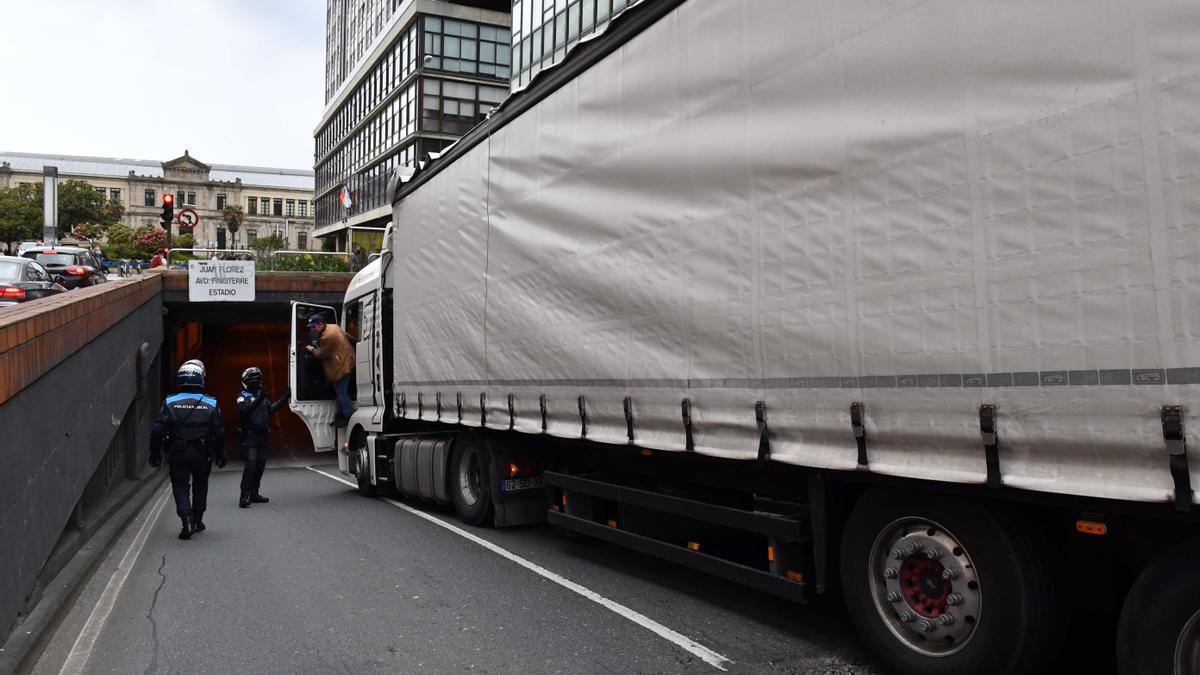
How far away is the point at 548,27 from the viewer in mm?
33500

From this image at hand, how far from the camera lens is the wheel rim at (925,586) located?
3.70 meters

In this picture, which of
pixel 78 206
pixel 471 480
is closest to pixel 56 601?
pixel 471 480

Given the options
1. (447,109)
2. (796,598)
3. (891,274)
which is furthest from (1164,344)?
(447,109)

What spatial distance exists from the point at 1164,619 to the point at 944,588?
3.07 feet

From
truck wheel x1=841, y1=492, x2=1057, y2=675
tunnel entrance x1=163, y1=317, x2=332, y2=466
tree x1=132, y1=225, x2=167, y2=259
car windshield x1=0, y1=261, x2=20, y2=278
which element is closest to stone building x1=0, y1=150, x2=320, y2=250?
tree x1=132, y1=225, x2=167, y2=259

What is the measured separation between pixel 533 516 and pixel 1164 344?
A: 6.45 meters

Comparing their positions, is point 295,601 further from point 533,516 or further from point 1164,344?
point 1164,344

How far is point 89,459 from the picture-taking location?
791cm

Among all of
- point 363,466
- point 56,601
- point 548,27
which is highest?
point 548,27

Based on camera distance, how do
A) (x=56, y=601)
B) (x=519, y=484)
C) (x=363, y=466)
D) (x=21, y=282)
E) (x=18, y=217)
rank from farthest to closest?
(x=18, y=217) → (x=21, y=282) → (x=363, y=466) → (x=519, y=484) → (x=56, y=601)

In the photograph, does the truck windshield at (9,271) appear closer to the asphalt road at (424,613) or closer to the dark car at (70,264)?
the dark car at (70,264)

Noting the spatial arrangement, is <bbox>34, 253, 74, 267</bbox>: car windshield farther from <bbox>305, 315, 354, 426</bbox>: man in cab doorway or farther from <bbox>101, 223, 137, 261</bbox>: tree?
<bbox>101, 223, 137, 261</bbox>: tree

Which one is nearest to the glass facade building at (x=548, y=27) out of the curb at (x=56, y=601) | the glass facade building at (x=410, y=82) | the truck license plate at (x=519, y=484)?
the glass facade building at (x=410, y=82)

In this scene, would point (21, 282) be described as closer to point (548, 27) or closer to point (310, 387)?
point (310, 387)
